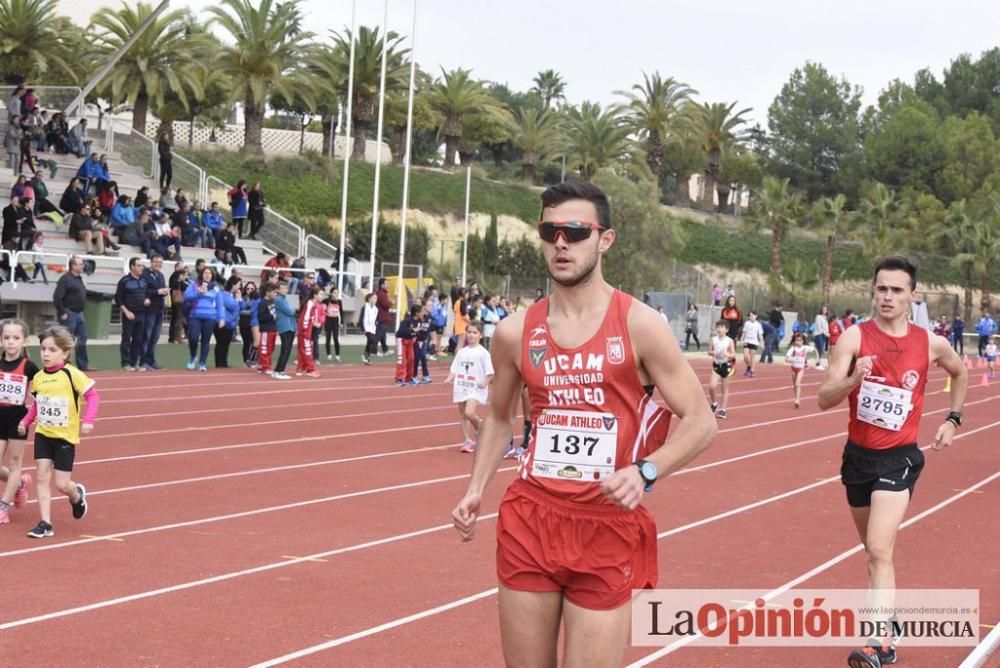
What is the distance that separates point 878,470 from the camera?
7.20 m

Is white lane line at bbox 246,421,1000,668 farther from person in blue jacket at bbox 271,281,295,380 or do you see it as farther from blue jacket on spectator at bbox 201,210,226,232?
blue jacket on spectator at bbox 201,210,226,232

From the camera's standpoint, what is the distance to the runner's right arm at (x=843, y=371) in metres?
7.10

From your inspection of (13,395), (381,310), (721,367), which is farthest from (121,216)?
(13,395)

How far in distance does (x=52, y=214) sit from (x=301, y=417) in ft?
43.8

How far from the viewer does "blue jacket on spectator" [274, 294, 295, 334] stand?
84.4 ft

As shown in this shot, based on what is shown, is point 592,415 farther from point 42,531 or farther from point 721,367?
point 721,367

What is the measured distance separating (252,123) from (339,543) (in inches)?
2133

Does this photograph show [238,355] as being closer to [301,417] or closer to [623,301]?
[301,417]

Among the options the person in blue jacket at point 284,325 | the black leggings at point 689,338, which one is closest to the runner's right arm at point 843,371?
the person in blue jacket at point 284,325

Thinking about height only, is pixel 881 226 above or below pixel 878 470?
above

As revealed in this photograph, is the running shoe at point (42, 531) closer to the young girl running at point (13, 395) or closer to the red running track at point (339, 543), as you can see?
the red running track at point (339, 543)

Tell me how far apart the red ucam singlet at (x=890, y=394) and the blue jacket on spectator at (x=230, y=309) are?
64.9 ft

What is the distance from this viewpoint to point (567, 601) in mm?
4430

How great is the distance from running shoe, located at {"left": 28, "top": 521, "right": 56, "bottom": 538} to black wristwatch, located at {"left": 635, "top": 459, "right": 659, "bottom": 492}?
679 cm
